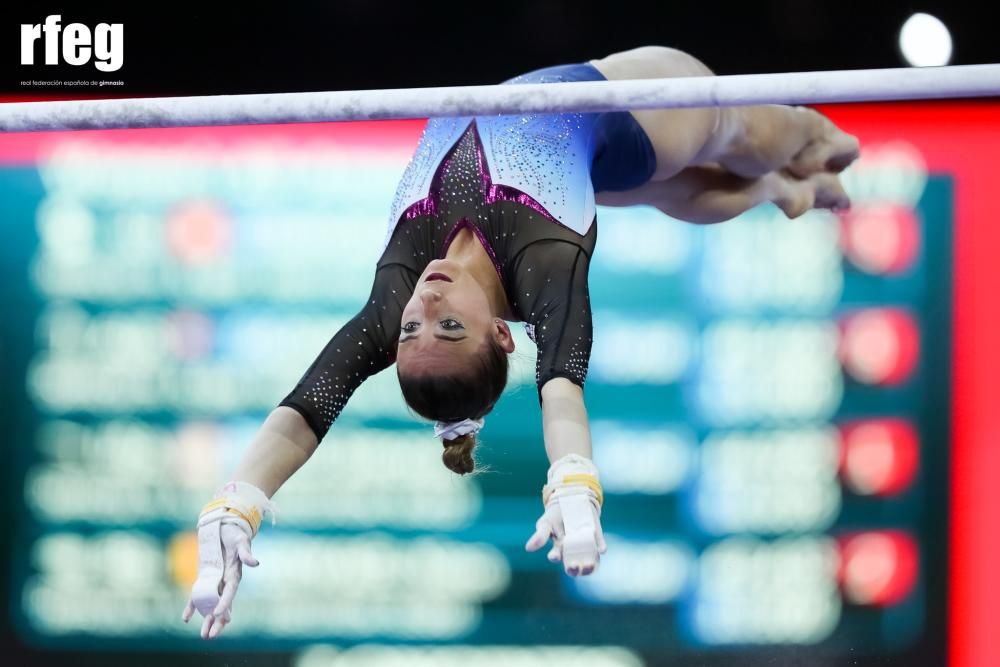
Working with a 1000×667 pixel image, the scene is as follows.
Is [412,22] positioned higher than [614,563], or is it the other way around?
[412,22]

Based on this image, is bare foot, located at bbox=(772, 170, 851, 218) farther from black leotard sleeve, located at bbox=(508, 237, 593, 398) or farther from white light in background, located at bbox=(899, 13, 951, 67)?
black leotard sleeve, located at bbox=(508, 237, 593, 398)

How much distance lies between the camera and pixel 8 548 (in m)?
3.53

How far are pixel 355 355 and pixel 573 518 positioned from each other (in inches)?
24.3

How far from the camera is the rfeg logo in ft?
11.5

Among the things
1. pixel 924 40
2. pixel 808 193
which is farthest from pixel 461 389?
pixel 924 40

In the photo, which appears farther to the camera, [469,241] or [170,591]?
[170,591]

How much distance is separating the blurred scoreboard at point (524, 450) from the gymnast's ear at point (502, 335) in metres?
0.95

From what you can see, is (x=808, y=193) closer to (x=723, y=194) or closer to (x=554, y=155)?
(x=723, y=194)

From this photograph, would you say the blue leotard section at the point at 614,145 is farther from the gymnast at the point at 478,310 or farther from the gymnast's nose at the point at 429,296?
the gymnast's nose at the point at 429,296

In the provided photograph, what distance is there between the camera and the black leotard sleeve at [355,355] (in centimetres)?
233

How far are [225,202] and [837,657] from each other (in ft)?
7.38

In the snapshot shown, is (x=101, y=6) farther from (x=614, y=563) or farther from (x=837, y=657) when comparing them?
(x=837, y=657)

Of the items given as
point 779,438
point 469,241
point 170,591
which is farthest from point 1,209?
point 779,438

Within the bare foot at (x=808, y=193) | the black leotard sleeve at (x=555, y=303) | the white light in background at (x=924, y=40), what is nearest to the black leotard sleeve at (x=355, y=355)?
the black leotard sleeve at (x=555, y=303)
